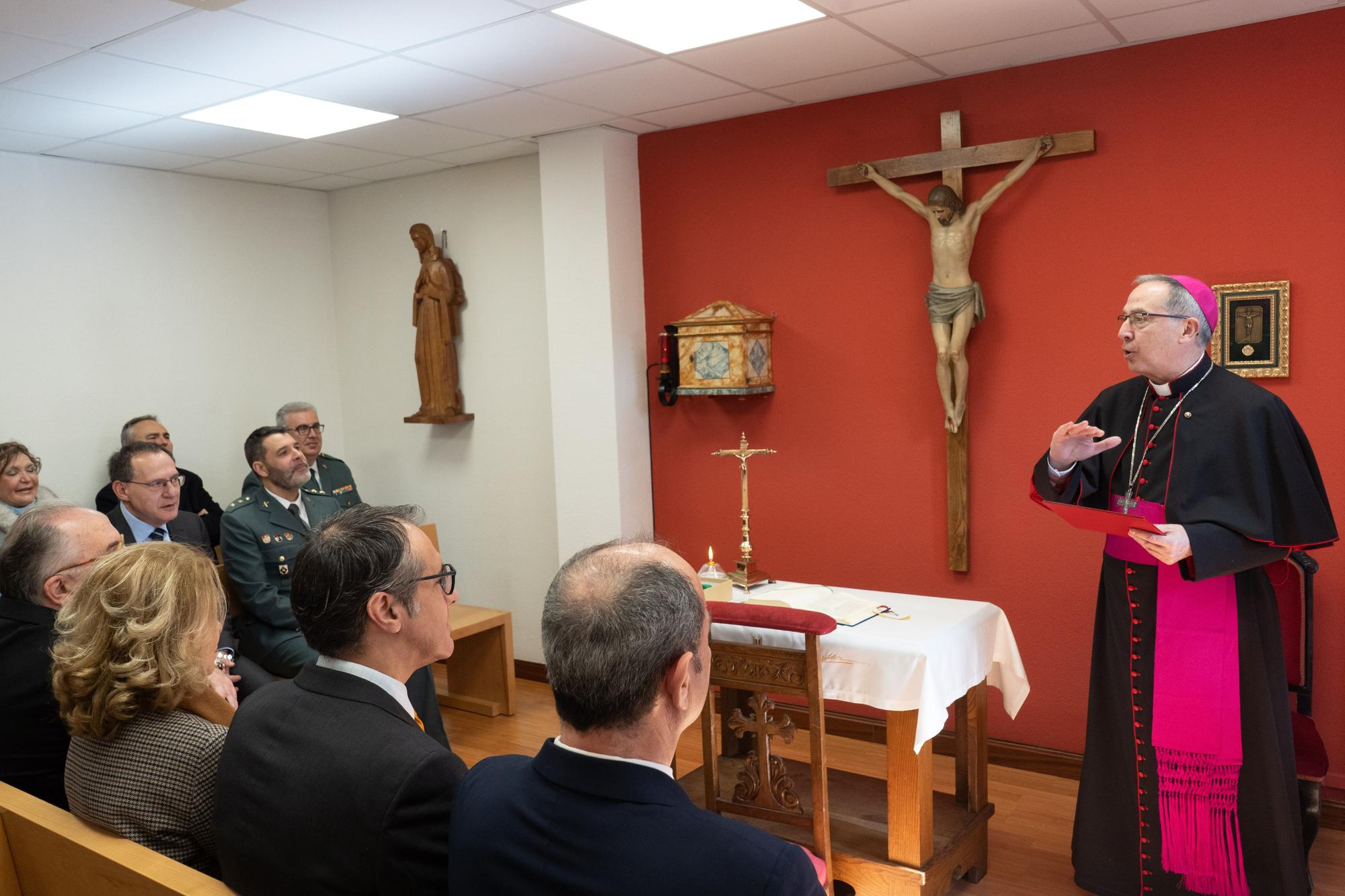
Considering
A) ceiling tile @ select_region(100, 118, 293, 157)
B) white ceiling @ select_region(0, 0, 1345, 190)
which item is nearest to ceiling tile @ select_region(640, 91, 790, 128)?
white ceiling @ select_region(0, 0, 1345, 190)

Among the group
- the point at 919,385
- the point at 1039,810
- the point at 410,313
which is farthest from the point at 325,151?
the point at 1039,810

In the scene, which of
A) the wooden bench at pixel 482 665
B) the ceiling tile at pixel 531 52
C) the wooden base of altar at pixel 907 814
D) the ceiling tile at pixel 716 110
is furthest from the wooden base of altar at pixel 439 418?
the wooden base of altar at pixel 907 814

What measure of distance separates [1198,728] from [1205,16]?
223 centimetres

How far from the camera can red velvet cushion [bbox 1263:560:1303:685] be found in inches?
135

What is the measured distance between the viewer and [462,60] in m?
3.62

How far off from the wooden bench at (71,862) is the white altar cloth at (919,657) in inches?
61.8

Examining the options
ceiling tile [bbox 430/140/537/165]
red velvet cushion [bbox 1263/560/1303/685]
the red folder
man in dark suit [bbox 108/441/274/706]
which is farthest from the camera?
ceiling tile [bbox 430/140/537/165]

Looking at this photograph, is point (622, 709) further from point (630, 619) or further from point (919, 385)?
point (919, 385)

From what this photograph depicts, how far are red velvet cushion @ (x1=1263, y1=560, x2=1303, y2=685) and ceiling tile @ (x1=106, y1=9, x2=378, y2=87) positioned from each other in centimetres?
344

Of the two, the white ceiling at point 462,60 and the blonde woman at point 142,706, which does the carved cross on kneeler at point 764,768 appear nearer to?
the blonde woman at point 142,706

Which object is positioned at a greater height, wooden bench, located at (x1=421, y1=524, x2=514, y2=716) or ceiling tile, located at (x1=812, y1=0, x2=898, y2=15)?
ceiling tile, located at (x1=812, y1=0, x2=898, y2=15)

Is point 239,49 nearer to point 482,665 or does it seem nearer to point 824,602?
point 824,602

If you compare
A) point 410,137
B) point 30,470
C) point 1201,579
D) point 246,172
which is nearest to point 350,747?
point 1201,579

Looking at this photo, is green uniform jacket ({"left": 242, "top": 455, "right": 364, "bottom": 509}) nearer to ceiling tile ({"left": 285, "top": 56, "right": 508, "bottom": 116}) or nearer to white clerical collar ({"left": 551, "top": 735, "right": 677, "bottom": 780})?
ceiling tile ({"left": 285, "top": 56, "right": 508, "bottom": 116})
